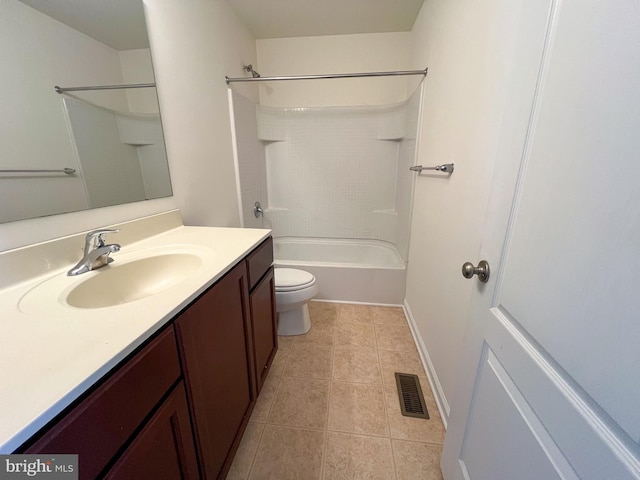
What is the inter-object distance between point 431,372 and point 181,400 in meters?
1.31

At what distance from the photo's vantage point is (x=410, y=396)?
136 cm

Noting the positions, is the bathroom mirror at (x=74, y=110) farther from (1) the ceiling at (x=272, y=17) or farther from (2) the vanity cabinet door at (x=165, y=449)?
(2) the vanity cabinet door at (x=165, y=449)

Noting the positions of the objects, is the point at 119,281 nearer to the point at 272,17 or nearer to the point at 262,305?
the point at 262,305

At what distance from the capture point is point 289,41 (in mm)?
2373

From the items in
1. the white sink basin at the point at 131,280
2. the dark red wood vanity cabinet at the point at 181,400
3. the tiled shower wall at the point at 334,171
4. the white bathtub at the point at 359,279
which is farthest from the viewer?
the tiled shower wall at the point at 334,171

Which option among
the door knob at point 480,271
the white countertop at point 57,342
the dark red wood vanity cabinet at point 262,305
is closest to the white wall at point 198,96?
the dark red wood vanity cabinet at point 262,305

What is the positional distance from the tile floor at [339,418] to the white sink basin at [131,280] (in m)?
0.83

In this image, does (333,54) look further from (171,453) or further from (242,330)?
(171,453)

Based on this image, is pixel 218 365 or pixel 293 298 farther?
pixel 293 298

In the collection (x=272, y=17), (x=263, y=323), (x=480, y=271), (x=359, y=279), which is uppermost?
(x=272, y=17)

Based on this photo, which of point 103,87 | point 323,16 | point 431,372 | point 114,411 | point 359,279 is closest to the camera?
point 114,411

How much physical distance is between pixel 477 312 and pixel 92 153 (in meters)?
1.48

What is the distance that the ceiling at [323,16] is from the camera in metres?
1.84

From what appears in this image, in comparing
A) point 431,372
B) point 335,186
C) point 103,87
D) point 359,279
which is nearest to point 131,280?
point 103,87
